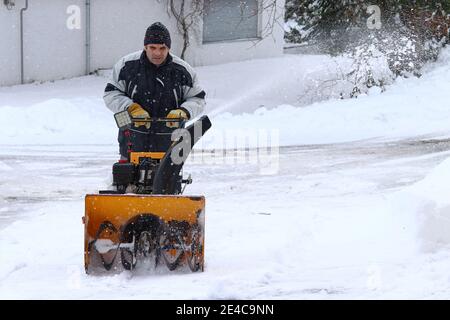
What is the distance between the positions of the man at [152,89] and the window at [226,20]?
58.8 feet

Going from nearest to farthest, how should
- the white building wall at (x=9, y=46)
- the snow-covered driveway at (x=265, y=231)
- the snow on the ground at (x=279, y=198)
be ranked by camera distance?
the snow-covered driveway at (x=265, y=231), the snow on the ground at (x=279, y=198), the white building wall at (x=9, y=46)

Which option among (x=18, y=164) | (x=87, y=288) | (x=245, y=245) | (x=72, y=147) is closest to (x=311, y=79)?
(x=72, y=147)

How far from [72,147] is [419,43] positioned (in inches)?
371

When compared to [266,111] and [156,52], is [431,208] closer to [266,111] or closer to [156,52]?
[156,52]

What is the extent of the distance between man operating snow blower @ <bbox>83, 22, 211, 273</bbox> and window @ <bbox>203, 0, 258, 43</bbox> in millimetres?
17996

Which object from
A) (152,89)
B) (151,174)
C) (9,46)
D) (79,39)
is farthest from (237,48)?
(151,174)

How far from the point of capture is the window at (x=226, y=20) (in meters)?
26.5

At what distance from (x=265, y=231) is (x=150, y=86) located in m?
1.80

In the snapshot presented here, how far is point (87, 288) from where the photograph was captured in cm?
697

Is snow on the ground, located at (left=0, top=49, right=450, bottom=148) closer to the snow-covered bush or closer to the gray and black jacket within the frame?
the snow-covered bush

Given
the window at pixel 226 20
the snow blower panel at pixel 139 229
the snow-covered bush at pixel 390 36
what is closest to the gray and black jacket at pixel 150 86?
the snow blower panel at pixel 139 229

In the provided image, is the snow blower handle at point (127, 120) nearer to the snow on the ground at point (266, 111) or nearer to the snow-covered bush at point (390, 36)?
the snow on the ground at point (266, 111)

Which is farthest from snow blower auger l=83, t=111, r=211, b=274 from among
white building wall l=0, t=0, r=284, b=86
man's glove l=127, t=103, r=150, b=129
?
white building wall l=0, t=0, r=284, b=86

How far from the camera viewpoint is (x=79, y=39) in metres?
24.2
